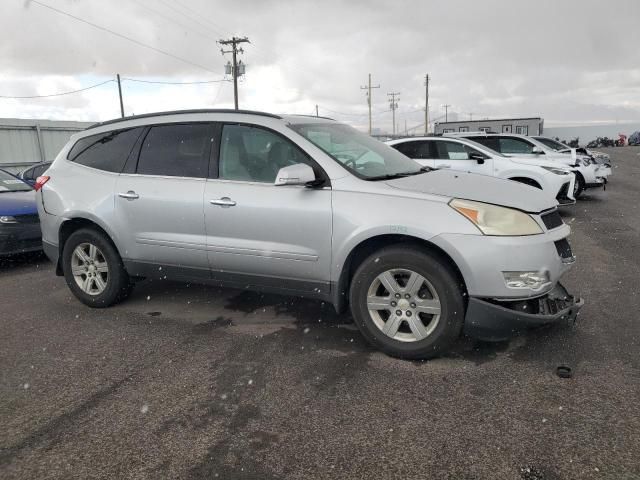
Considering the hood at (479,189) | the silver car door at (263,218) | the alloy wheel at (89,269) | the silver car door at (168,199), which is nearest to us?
the hood at (479,189)

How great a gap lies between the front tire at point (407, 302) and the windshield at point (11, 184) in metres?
6.24

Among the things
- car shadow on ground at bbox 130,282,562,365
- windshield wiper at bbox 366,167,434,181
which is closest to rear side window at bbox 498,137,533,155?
windshield wiper at bbox 366,167,434,181

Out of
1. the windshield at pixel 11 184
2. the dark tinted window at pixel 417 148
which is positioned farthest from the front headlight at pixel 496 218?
the dark tinted window at pixel 417 148

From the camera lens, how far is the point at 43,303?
513 cm

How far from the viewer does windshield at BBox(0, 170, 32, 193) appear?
24.3 feet

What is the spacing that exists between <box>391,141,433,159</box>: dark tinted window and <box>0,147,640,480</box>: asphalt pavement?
6029mm

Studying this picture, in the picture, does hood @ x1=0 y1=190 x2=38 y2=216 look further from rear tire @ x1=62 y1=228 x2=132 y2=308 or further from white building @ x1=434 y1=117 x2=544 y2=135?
white building @ x1=434 y1=117 x2=544 y2=135

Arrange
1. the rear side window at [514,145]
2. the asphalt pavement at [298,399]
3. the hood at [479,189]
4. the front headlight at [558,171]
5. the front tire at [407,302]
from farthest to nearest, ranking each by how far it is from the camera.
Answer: the rear side window at [514,145] → the front headlight at [558,171] → the hood at [479,189] → the front tire at [407,302] → the asphalt pavement at [298,399]

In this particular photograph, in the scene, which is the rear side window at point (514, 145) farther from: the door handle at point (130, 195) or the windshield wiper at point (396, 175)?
the door handle at point (130, 195)

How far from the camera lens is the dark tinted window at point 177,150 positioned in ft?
13.8

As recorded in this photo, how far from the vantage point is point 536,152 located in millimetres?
11508

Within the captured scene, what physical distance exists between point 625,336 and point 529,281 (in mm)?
1199

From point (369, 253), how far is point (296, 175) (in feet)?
2.57

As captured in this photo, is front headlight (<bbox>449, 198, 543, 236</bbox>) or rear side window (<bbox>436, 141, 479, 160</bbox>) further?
rear side window (<bbox>436, 141, 479, 160</bbox>)
